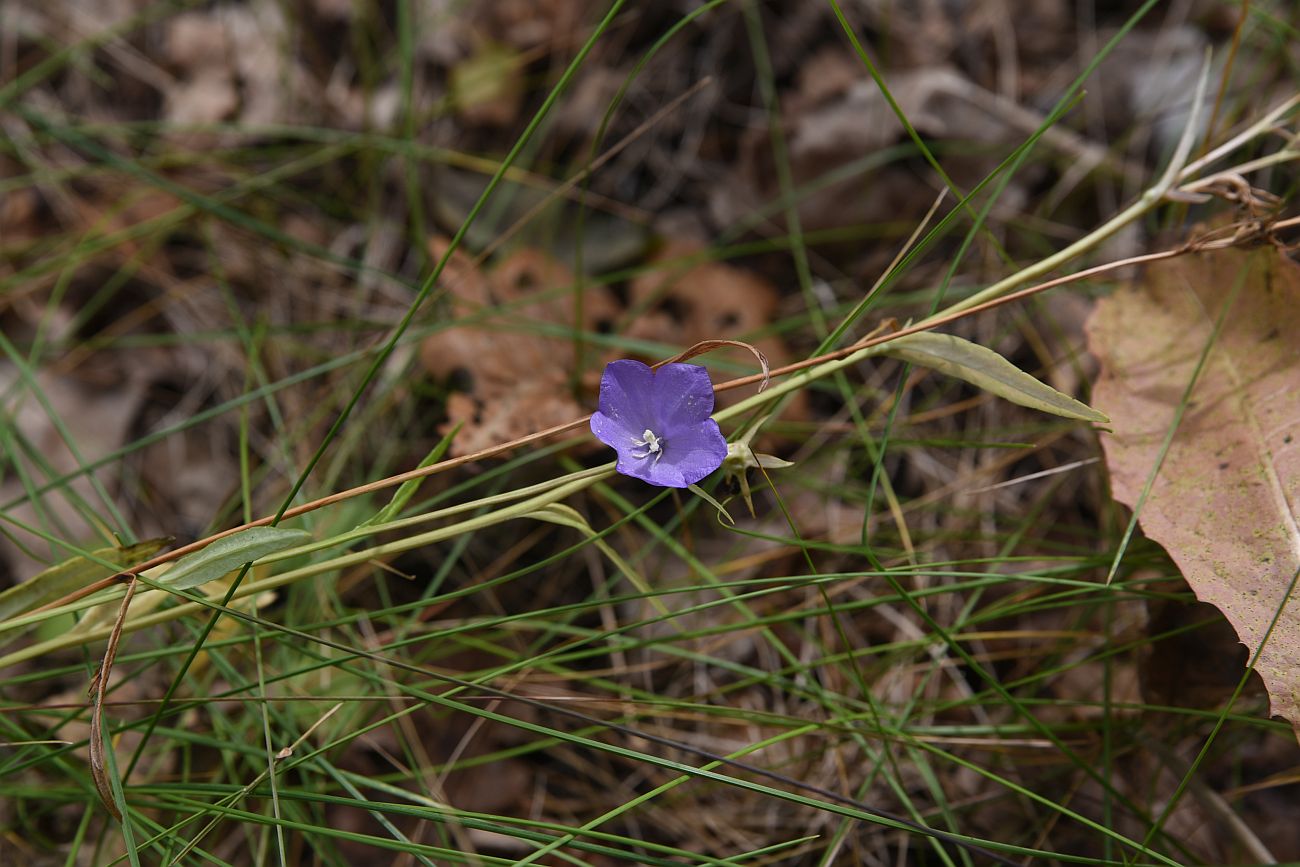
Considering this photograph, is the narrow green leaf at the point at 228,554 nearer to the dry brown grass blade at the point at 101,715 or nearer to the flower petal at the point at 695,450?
the dry brown grass blade at the point at 101,715

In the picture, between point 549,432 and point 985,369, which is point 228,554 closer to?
point 549,432

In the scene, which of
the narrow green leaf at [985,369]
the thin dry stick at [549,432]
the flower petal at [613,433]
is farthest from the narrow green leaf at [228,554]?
the narrow green leaf at [985,369]

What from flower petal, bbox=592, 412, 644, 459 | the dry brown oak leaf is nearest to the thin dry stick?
flower petal, bbox=592, 412, 644, 459

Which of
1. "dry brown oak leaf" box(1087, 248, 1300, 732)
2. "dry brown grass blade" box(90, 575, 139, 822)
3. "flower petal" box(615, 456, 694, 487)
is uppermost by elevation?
"flower petal" box(615, 456, 694, 487)

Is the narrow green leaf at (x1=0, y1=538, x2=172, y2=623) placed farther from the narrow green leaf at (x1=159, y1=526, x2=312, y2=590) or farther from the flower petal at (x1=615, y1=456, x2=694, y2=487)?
the flower petal at (x1=615, y1=456, x2=694, y2=487)

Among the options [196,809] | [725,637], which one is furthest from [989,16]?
[196,809]

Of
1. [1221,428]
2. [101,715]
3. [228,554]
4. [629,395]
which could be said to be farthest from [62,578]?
[1221,428]
